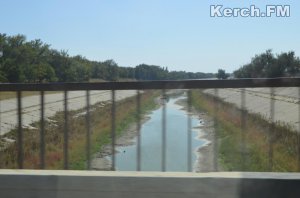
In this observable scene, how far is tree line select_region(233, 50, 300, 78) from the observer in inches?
2279

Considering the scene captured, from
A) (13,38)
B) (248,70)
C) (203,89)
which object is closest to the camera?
(203,89)

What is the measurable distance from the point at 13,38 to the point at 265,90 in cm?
8072

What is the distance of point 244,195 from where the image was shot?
3625 millimetres

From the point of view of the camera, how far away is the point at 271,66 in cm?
6238

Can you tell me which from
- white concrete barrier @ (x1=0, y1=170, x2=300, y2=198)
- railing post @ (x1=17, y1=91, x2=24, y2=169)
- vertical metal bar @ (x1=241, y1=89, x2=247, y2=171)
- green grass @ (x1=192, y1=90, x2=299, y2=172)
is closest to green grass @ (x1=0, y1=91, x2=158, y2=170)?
railing post @ (x1=17, y1=91, x2=24, y2=169)

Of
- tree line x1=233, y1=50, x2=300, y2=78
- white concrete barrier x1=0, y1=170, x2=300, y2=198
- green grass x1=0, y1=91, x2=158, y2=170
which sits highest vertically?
tree line x1=233, y1=50, x2=300, y2=78

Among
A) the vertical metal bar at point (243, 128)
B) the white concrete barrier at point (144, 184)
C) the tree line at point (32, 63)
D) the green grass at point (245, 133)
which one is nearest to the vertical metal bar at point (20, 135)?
the white concrete barrier at point (144, 184)

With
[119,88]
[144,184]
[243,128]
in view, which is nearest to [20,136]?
[119,88]

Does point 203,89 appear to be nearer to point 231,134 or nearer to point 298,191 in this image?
point 231,134

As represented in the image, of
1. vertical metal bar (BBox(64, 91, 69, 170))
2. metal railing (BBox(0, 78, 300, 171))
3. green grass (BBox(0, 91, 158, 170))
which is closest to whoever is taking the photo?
metal railing (BBox(0, 78, 300, 171))

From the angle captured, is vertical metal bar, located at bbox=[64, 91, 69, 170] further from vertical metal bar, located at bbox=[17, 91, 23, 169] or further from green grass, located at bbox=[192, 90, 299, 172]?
green grass, located at bbox=[192, 90, 299, 172]

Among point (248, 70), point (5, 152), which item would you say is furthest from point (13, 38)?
point (5, 152)

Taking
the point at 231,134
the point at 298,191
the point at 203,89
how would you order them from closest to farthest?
the point at 298,191
the point at 203,89
the point at 231,134

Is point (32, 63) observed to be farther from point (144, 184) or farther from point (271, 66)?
point (144, 184)
